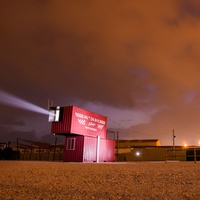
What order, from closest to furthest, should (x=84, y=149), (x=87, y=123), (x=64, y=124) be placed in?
(x=64, y=124) → (x=84, y=149) → (x=87, y=123)

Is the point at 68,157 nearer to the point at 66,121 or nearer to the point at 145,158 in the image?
the point at 66,121

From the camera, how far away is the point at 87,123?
26.2 meters

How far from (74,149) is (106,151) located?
4515 mm

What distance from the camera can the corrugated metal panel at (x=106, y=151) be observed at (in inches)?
1086

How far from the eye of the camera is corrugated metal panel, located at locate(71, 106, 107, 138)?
24719 mm

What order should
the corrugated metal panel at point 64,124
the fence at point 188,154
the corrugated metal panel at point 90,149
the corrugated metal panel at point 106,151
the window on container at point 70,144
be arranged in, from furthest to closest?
the corrugated metal panel at point 106,151, the window on container at point 70,144, the corrugated metal panel at point 90,149, the corrugated metal panel at point 64,124, the fence at point 188,154

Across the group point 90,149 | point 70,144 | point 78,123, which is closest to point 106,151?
point 90,149

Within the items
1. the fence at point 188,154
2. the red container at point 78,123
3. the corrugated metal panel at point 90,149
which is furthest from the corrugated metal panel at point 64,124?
the fence at point 188,154

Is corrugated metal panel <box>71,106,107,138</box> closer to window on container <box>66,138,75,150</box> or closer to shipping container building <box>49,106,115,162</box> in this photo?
shipping container building <box>49,106,115,162</box>

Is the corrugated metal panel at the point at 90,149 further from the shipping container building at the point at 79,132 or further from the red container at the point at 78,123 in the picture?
the red container at the point at 78,123

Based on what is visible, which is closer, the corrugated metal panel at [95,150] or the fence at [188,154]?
the fence at [188,154]

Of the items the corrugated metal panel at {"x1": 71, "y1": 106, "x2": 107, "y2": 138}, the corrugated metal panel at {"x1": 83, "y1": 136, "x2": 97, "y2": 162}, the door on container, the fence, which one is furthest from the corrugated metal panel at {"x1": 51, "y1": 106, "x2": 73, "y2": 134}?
the fence

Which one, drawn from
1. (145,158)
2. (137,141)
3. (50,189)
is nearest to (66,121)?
(145,158)

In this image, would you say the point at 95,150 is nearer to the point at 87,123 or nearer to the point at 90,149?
the point at 90,149
